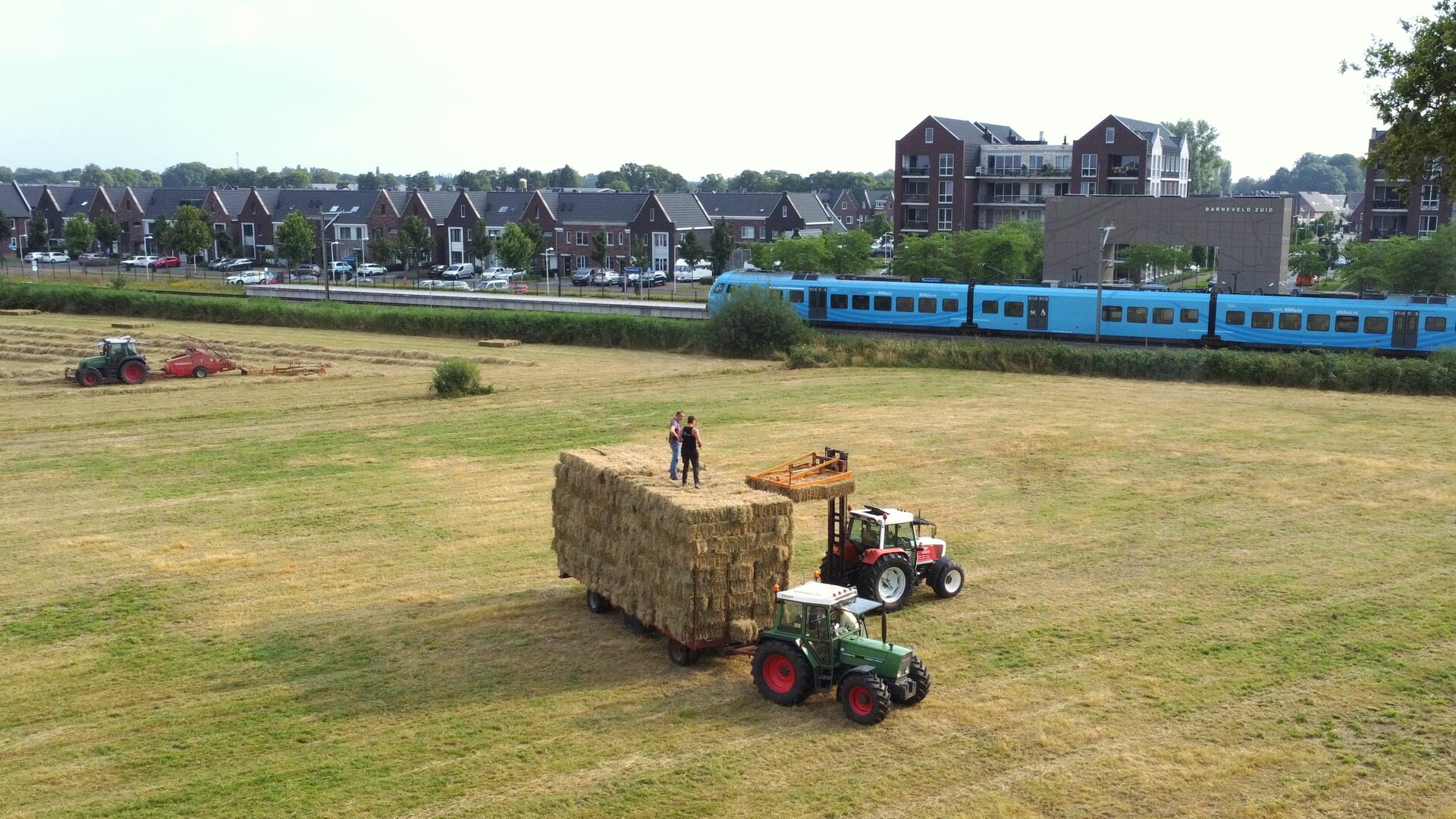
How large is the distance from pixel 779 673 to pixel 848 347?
3337cm

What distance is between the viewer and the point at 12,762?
13742 mm

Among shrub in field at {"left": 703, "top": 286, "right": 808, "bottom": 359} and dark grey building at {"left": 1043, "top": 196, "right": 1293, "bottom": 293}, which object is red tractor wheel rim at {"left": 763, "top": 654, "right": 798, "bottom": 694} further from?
dark grey building at {"left": 1043, "top": 196, "right": 1293, "bottom": 293}

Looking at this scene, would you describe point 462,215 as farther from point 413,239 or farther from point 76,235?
point 76,235

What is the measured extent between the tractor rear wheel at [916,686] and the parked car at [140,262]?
96338 mm

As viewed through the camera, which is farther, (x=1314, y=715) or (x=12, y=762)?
(x=1314, y=715)

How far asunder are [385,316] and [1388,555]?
158 ft

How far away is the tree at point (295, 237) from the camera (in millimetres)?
89688

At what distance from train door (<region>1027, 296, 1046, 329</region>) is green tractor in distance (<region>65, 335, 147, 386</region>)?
32.5m

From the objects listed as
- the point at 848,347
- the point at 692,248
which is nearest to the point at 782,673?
the point at 848,347

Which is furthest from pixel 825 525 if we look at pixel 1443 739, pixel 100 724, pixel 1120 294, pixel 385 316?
pixel 385 316

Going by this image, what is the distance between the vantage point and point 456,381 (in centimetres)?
4006

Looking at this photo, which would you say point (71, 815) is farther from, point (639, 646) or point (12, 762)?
point (639, 646)

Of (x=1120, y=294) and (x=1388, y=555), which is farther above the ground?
(x=1120, y=294)

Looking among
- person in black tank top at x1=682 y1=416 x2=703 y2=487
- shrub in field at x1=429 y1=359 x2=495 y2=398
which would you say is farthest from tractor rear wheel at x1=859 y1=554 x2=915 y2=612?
shrub in field at x1=429 y1=359 x2=495 y2=398
